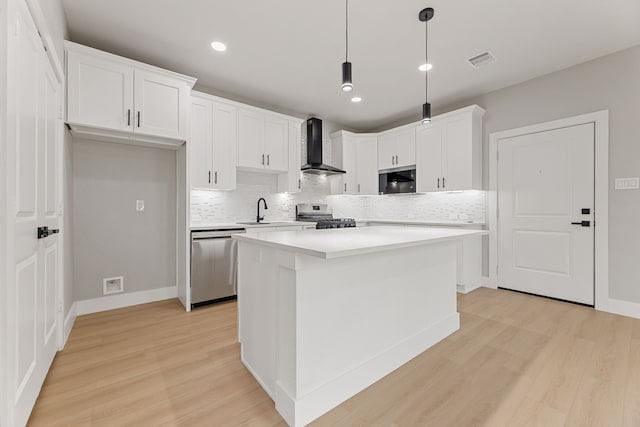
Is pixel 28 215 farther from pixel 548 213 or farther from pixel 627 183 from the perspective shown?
pixel 627 183

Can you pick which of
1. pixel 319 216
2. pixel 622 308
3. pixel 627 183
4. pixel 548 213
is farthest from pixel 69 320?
pixel 627 183

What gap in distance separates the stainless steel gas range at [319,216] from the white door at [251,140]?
1.07m

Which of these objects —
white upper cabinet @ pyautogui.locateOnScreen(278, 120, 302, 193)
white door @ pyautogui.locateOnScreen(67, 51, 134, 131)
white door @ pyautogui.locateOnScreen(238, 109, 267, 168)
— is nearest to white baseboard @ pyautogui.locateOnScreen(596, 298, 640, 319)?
white upper cabinet @ pyautogui.locateOnScreen(278, 120, 302, 193)

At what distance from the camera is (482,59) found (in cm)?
304

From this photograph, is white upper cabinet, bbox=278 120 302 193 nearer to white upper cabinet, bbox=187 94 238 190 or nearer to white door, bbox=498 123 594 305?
white upper cabinet, bbox=187 94 238 190

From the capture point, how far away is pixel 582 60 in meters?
3.08

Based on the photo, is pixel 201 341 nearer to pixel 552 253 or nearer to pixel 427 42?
pixel 427 42

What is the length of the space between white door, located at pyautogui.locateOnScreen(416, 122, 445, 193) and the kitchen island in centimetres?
Answer: 235

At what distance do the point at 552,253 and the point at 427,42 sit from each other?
2.86m

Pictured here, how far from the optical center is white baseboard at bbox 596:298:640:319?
2.79 m

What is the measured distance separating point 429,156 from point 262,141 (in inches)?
99.2

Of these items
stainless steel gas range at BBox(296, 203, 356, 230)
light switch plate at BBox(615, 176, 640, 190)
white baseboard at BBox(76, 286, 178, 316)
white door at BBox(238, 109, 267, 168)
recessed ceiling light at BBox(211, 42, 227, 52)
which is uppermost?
recessed ceiling light at BBox(211, 42, 227, 52)

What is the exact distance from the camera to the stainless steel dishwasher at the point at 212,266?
3084 millimetres

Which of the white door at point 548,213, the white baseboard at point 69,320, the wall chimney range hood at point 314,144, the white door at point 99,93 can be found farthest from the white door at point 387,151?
the white baseboard at point 69,320
